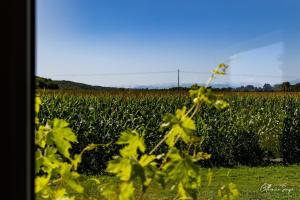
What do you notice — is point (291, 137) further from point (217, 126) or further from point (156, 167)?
point (156, 167)

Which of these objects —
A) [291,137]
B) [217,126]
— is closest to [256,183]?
[217,126]

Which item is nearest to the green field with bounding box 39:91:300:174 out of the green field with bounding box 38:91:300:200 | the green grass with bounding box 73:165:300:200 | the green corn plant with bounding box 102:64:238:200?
the green field with bounding box 38:91:300:200

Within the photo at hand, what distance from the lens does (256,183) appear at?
329cm

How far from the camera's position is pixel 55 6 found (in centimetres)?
111

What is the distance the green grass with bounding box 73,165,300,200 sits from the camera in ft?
9.18

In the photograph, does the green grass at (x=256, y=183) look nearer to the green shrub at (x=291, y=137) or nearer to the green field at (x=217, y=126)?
the green field at (x=217, y=126)

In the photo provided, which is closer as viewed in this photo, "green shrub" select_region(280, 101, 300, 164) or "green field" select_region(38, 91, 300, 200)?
"green field" select_region(38, 91, 300, 200)

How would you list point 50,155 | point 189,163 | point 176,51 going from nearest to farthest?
point 189,163 → point 50,155 → point 176,51

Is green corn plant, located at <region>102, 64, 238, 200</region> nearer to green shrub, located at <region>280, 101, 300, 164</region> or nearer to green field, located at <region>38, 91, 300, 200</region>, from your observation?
green field, located at <region>38, 91, 300, 200</region>

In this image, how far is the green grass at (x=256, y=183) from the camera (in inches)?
110
